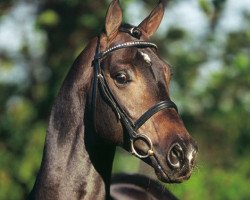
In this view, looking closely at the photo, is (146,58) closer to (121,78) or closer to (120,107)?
(121,78)

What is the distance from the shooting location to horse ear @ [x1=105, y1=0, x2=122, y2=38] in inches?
172

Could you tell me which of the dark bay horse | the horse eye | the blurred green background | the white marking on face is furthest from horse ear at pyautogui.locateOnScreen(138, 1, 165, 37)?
the blurred green background

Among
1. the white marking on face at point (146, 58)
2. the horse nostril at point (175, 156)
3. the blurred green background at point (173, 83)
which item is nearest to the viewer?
the horse nostril at point (175, 156)

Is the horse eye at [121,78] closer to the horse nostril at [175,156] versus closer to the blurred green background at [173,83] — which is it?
the horse nostril at [175,156]

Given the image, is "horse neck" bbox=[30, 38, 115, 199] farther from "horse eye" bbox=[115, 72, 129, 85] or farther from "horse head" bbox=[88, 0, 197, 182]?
"horse eye" bbox=[115, 72, 129, 85]

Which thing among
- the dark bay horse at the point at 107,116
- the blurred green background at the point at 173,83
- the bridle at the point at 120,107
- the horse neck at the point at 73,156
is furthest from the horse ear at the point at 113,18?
the blurred green background at the point at 173,83

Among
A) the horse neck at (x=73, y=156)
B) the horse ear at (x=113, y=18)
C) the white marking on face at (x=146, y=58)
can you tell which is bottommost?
the horse neck at (x=73, y=156)

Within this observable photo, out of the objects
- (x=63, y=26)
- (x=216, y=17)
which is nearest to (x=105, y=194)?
(x=63, y=26)

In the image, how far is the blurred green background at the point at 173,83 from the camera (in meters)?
9.87

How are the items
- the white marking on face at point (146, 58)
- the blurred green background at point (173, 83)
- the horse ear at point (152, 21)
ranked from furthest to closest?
1. the blurred green background at point (173, 83)
2. the horse ear at point (152, 21)
3. the white marking on face at point (146, 58)

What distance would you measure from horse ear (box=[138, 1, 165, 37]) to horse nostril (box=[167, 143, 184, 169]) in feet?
3.34

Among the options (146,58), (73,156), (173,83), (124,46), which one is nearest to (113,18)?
(124,46)

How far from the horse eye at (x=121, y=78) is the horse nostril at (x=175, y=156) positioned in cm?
53

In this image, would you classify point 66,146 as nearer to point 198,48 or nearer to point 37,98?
point 37,98
